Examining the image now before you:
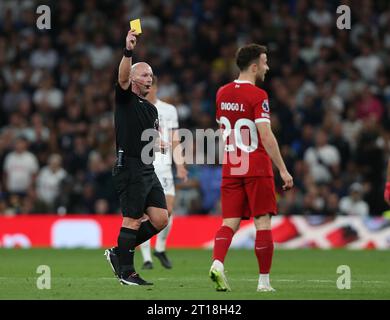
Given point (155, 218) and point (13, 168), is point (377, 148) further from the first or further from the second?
point (155, 218)

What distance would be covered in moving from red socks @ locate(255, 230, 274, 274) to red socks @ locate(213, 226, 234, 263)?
0.32 metres

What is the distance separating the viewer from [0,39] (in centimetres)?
2594

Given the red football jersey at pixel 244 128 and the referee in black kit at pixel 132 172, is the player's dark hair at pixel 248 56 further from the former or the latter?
the referee in black kit at pixel 132 172

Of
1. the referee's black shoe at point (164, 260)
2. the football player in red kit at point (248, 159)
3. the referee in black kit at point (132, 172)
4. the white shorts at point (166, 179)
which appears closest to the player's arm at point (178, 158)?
the white shorts at point (166, 179)

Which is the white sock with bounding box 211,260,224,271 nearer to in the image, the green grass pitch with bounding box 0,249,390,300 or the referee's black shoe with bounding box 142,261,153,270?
the green grass pitch with bounding box 0,249,390,300

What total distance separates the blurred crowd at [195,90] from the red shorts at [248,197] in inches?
417

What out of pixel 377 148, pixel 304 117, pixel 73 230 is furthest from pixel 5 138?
pixel 377 148

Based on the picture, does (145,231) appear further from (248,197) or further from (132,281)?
(248,197)

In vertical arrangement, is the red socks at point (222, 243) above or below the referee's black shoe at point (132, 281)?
above

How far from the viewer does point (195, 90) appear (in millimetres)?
24359

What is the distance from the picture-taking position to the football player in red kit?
1100cm

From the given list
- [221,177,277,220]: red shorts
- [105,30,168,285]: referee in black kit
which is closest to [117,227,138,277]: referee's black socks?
[105,30,168,285]: referee in black kit

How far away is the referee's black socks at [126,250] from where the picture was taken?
11.6 metres

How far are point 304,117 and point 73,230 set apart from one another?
5836 mm
